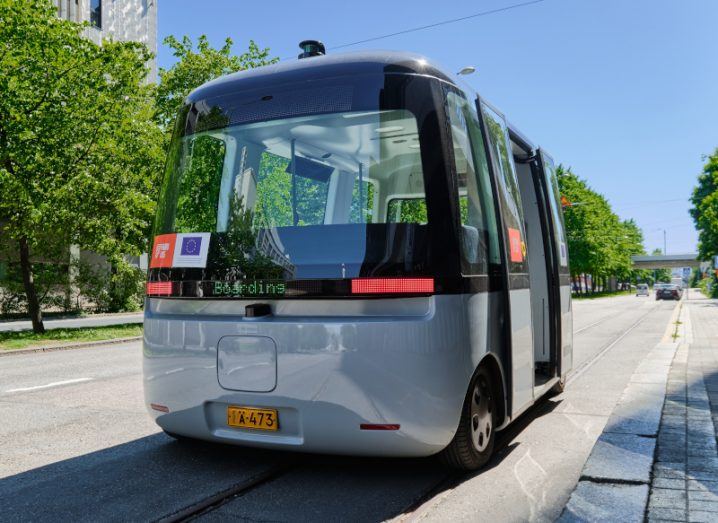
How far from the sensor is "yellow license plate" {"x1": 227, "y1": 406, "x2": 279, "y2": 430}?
3.87m

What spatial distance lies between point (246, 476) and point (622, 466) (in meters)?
2.44

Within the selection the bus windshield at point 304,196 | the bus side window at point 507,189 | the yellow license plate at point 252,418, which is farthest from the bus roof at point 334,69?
the yellow license plate at point 252,418

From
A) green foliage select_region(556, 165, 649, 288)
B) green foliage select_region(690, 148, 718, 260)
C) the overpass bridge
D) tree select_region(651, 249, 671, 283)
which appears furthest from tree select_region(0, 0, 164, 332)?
tree select_region(651, 249, 671, 283)

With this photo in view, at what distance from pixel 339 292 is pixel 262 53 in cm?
2909

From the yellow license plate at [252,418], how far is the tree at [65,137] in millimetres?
12626

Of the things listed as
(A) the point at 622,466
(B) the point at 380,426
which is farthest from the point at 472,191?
(A) the point at 622,466

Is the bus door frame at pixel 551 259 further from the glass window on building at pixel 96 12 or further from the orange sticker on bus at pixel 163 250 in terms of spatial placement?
the glass window on building at pixel 96 12

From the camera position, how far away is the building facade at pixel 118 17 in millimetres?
33312

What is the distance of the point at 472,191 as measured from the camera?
4219 millimetres

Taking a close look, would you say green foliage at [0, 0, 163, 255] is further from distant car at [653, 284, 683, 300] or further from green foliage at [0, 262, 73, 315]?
distant car at [653, 284, 683, 300]

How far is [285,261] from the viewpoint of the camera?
155 inches

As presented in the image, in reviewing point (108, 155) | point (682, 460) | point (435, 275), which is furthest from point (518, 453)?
point (108, 155)

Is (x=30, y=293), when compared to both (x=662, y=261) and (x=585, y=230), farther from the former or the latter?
(x=662, y=261)

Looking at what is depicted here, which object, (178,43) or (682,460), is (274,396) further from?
(178,43)
